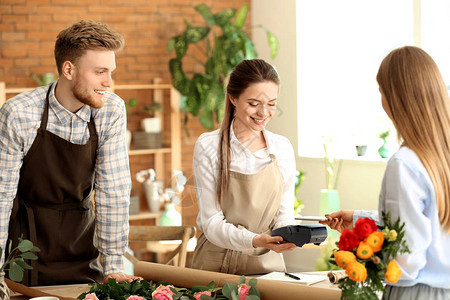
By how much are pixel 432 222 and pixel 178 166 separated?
16.7 feet

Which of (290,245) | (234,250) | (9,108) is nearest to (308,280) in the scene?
(290,245)

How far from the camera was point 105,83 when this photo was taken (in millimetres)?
2432

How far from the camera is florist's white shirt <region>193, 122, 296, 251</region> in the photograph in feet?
7.80

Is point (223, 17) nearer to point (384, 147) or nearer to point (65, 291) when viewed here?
point (384, 147)

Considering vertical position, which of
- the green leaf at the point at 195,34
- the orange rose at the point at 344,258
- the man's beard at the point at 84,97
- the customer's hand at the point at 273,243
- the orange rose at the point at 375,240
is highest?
the green leaf at the point at 195,34

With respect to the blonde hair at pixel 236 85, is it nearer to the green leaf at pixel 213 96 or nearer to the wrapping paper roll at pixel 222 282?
the wrapping paper roll at pixel 222 282

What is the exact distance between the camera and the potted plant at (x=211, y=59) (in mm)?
6090

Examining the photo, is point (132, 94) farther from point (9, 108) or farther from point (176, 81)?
point (9, 108)

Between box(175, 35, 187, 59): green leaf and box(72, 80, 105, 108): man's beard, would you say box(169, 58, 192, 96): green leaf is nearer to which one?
box(175, 35, 187, 59): green leaf

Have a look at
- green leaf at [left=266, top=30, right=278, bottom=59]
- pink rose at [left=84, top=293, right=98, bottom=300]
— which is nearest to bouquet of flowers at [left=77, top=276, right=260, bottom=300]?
pink rose at [left=84, top=293, right=98, bottom=300]

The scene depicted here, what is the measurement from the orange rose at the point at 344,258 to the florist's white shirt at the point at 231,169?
34.5 inches

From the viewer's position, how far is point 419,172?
1.57 metres

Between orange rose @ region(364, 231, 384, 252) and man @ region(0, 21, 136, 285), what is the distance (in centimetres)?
121

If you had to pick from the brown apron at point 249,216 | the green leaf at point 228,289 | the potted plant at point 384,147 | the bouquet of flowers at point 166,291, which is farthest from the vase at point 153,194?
the green leaf at point 228,289
